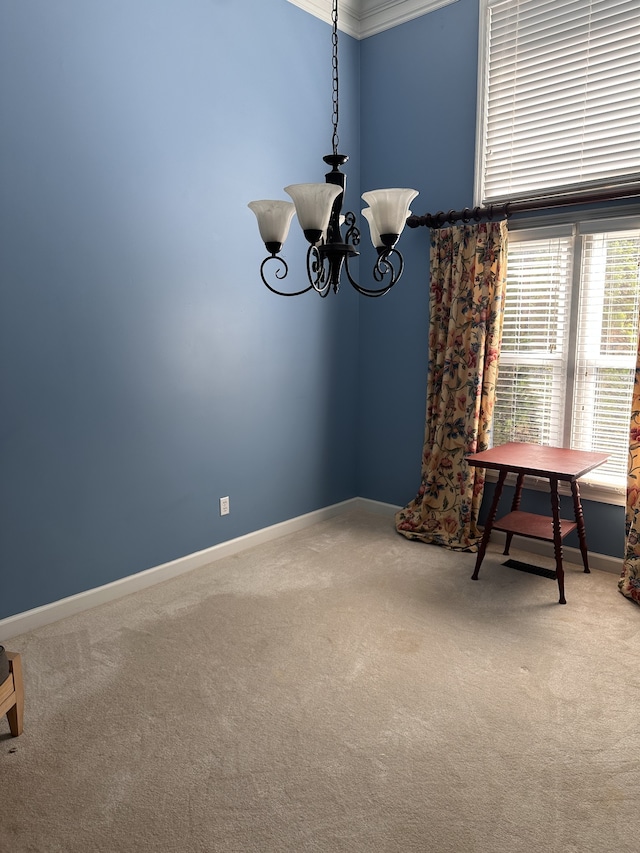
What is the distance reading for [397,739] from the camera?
6.48 ft

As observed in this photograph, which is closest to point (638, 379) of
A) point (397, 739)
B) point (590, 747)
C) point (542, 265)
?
point (542, 265)

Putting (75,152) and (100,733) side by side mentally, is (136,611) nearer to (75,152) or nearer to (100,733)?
(100,733)

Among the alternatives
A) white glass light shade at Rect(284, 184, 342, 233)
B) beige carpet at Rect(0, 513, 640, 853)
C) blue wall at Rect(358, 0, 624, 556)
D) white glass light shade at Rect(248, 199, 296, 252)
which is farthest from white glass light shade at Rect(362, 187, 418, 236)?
blue wall at Rect(358, 0, 624, 556)

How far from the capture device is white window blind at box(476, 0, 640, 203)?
3021 millimetres

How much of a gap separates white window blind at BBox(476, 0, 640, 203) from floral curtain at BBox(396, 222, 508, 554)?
0.36 m

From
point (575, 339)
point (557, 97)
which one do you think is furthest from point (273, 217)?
point (557, 97)

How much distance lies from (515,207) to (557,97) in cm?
60

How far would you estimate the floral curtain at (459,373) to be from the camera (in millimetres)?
3498

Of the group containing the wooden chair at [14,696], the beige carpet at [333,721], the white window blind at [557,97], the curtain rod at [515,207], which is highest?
the white window blind at [557,97]

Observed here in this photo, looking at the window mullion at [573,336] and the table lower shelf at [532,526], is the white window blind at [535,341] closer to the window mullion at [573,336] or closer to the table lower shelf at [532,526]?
the window mullion at [573,336]

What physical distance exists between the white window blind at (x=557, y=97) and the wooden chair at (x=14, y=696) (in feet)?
10.9

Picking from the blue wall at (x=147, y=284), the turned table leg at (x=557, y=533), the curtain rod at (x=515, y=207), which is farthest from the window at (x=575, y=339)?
the blue wall at (x=147, y=284)

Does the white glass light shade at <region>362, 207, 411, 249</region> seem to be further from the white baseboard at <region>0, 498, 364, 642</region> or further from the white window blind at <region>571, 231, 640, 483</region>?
the white baseboard at <region>0, 498, 364, 642</region>

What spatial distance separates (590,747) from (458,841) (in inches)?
24.4
